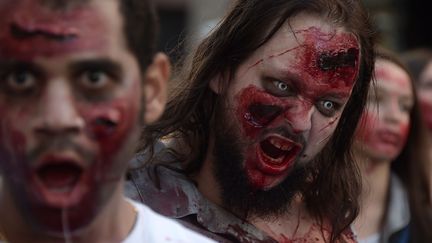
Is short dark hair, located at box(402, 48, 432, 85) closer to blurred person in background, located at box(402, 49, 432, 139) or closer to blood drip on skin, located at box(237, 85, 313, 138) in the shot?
blurred person in background, located at box(402, 49, 432, 139)

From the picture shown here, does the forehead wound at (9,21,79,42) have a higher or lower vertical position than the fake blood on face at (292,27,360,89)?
higher

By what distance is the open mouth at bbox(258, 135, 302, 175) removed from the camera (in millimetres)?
3529

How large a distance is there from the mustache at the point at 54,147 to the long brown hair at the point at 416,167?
9.50 feet

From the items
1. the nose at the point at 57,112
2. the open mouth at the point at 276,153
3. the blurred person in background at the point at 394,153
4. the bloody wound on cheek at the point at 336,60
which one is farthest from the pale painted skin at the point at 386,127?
the nose at the point at 57,112

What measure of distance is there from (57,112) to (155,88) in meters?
0.38

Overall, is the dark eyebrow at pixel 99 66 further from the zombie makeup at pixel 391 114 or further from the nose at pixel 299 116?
the zombie makeup at pixel 391 114

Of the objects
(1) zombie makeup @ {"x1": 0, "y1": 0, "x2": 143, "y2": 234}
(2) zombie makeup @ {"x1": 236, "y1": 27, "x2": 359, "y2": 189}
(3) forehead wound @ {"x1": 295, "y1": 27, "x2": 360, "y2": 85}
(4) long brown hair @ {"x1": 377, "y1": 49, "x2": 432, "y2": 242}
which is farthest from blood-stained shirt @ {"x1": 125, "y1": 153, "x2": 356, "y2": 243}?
(4) long brown hair @ {"x1": 377, "y1": 49, "x2": 432, "y2": 242}

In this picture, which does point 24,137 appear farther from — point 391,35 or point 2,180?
point 391,35

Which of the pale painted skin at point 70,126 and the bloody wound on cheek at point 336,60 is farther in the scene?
the bloody wound on cheek at point 336,60

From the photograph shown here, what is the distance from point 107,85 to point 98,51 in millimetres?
86

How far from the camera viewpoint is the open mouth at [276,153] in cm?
353

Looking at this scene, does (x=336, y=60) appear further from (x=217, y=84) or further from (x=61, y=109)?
(x=61, y=109)

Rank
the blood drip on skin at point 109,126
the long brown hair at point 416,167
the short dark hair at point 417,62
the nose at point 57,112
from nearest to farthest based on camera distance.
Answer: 1. the nose at point 57,112
2. the blood drip on skin at point 109,126
3. the long brown hair at point 416,167
4. the short dark hair at point 417,62

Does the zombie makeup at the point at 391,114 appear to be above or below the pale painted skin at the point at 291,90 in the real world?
below
